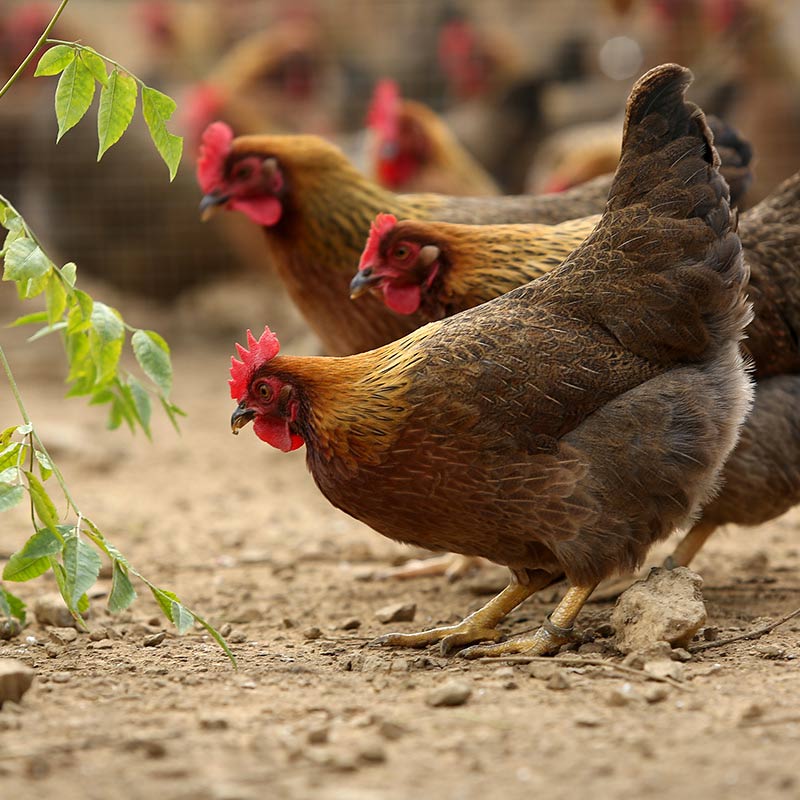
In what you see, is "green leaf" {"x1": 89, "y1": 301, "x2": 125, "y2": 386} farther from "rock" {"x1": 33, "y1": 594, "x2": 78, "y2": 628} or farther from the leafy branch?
"rock" {"x1": 33, "y1": 594, "x2": 78, "y2": 628}

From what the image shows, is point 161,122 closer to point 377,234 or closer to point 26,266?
point 26,266

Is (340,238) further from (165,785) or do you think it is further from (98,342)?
(165,785)

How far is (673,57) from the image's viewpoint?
9.80 metres

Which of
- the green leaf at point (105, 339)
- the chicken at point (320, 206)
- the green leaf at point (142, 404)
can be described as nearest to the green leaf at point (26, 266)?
the green leaf at point (105, 339)

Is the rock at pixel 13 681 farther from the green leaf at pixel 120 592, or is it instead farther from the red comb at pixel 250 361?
the red comb at pixel 250 361

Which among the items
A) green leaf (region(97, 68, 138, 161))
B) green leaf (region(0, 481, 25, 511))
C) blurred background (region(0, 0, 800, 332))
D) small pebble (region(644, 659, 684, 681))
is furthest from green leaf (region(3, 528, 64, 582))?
blurred background (region(0, 0, 800, 332))

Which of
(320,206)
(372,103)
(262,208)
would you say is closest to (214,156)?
(262,208)

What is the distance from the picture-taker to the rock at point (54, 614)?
3.69 meters

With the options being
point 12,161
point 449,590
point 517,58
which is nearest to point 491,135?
point 517,58

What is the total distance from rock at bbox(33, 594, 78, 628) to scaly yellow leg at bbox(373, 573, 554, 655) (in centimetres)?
100

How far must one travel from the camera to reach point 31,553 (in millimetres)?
2967

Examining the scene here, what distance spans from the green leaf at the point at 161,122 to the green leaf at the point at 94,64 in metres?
0.11

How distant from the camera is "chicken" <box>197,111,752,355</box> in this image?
468cm

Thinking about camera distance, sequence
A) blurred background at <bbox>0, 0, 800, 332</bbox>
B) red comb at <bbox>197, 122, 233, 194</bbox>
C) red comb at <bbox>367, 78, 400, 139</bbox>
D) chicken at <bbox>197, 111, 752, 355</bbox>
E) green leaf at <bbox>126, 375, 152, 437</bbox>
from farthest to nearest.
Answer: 1. blurred background at <bbox>0, 0, 800, 332</bbox>
2. red comb at <bbox>367, 78, 400, 139</bbox>
3. red comb at <bbox>197, 122, 233, 194</bbox>
4. chicken at <bbox>197, 111, 752, 355</bbox>
5. green leaf at <bbox>126, 375, 152, 437</bbox>
